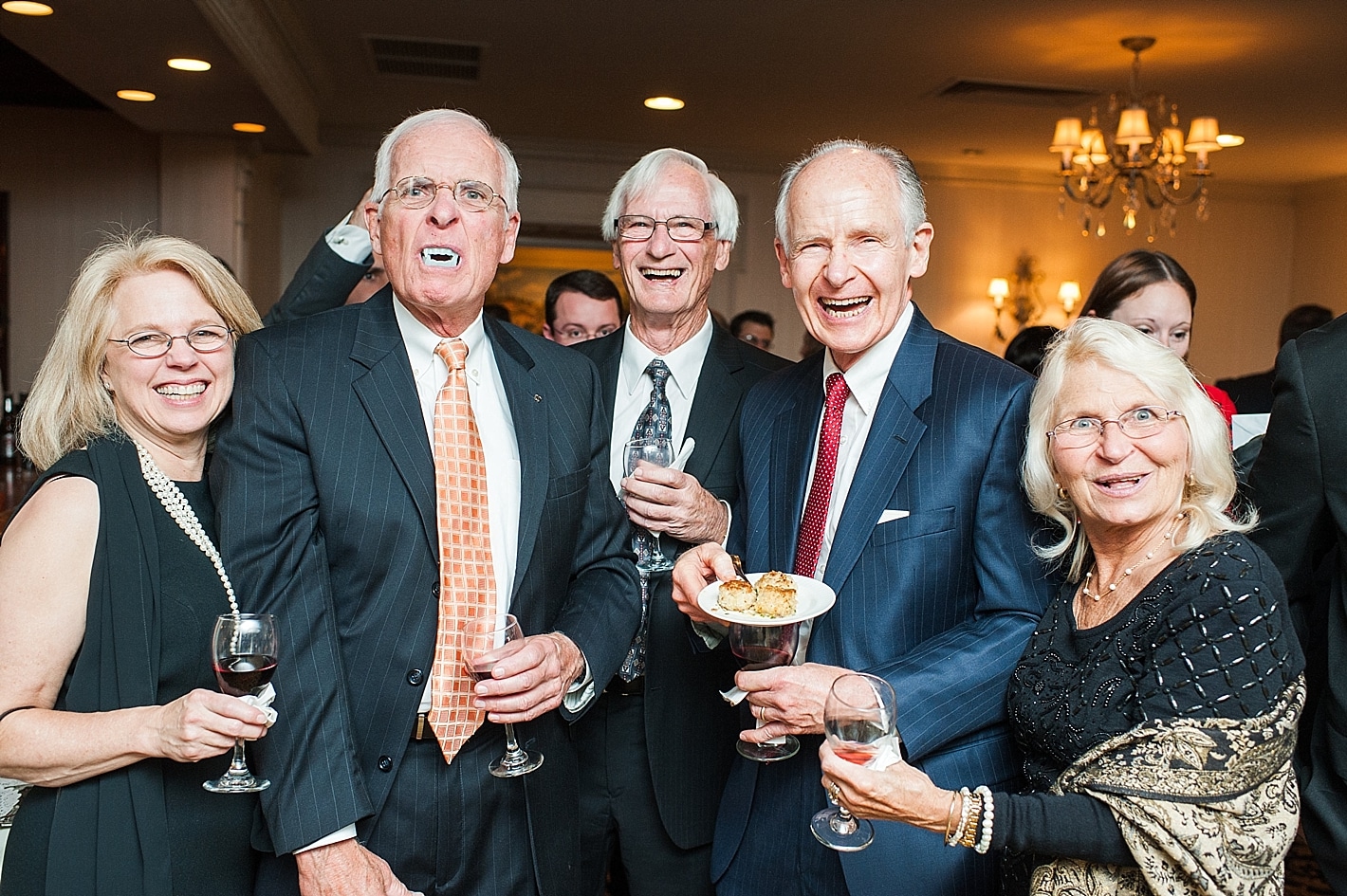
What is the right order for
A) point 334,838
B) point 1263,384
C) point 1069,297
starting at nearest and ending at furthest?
point 334,838
point 1263,384
point 1069,297

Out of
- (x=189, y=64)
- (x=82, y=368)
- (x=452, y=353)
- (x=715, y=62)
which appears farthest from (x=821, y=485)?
(x=715, y=62)

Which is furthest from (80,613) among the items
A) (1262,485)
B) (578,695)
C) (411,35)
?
(411,35)

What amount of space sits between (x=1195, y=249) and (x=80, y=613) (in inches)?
442

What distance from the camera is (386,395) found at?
2004mm

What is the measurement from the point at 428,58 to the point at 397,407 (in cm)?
533

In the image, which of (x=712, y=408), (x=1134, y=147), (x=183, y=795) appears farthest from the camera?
(x=1134, y=147)

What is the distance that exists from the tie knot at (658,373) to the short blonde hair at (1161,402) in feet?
3.36

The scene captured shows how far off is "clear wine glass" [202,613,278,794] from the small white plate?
2.32ft

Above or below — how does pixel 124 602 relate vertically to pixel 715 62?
below

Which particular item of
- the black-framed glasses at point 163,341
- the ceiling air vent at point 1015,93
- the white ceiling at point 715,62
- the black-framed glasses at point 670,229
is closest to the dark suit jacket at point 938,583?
the black-framed glasses at point 670,229

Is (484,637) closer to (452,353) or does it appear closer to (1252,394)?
(452,353)

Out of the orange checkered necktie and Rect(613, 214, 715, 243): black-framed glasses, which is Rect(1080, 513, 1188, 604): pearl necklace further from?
Rect(613, 214, 715, 243): black-framed glasses

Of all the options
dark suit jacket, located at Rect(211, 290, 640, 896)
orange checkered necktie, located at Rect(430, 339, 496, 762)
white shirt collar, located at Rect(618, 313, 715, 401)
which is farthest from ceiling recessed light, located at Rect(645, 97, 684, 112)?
orange checkered necktie, located at Rect(430, 339, 496, 762)

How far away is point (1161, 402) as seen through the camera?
1.83 meters
